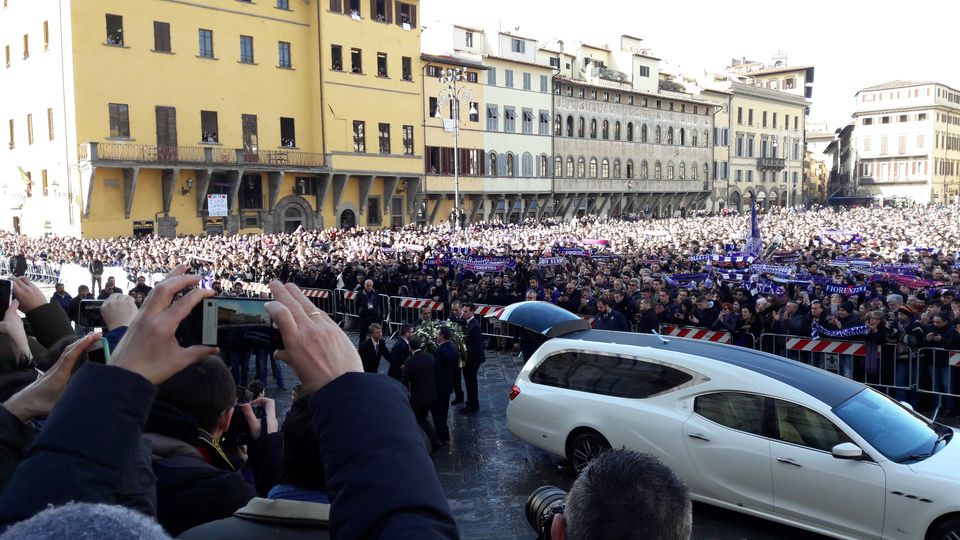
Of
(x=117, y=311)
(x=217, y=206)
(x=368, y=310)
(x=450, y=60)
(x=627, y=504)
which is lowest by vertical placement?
(x=368, y=310)

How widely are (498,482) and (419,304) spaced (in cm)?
772

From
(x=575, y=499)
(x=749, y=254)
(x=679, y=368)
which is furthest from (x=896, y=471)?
(x=749, y=254)

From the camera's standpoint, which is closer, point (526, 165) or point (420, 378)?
point (420, 378)

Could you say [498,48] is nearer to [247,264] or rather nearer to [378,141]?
[378,141]

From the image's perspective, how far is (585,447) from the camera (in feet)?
22.9

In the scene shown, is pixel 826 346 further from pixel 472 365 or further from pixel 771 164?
pixel 771 164

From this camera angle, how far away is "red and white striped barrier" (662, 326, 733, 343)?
36.2ft

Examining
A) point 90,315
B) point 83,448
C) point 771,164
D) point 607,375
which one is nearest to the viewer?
point 83,448

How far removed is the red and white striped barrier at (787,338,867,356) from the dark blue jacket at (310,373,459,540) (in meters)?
9.80

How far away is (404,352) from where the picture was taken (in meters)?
8.91

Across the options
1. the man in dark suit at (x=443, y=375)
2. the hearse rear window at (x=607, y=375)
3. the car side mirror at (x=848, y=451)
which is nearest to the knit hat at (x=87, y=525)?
the car side mirror at (x=848, y=451)

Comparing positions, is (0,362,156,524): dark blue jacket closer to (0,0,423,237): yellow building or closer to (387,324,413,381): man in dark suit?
(387,324,413,381): man in dark suit

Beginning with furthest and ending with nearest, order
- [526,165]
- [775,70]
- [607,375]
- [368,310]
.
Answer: [775,70], [526,165], [368,310], [607,375]

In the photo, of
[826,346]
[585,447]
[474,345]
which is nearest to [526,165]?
[826,346]
